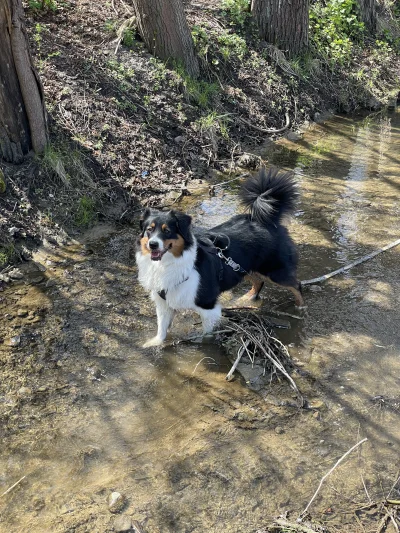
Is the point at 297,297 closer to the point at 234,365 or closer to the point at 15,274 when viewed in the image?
the point at 234,365

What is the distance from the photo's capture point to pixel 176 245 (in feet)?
13.5

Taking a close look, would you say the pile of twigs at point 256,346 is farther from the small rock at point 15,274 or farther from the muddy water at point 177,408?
the small rock at point 15,274

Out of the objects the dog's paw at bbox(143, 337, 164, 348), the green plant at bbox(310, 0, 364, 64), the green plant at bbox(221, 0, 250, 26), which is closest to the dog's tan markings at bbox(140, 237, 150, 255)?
the dog's paw at bbox(143, 337, 164, 348)

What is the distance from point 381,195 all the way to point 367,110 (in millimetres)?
4530

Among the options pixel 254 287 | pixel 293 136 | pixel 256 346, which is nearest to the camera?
pixel 256 346

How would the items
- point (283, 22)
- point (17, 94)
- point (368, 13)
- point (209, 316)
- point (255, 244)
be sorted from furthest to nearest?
point (368, 13)
point (283, 22)
point (17, 94)
point (255, 244)
point (209, 316)

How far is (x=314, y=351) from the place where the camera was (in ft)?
14.8

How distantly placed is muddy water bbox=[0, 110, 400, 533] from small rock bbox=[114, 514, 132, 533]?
0.10 feet

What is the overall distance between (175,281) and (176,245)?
0.34m

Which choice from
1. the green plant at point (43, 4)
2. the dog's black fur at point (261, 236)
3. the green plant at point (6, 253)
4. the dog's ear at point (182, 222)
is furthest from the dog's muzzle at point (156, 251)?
the green plant at point (43, 4)

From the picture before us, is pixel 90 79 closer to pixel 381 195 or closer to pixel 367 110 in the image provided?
pixel 381 195

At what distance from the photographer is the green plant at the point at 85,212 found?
6.37m

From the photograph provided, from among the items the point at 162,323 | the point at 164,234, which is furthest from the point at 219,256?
the point at 162,323

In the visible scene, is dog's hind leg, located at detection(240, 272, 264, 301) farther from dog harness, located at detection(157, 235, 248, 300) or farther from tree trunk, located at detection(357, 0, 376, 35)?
tree trunk, located at detection(357, 0, 376, 35)
